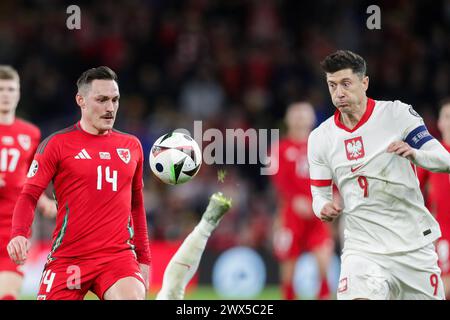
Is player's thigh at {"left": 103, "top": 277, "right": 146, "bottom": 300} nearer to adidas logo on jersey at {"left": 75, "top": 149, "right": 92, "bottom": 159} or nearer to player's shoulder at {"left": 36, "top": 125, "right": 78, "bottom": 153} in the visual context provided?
adidas logo on jersey at {"left": 75, "top": 149, "right": 92, "bottom": 159}

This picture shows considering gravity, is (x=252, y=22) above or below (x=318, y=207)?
above

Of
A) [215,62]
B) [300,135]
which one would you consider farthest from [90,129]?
[215,62]

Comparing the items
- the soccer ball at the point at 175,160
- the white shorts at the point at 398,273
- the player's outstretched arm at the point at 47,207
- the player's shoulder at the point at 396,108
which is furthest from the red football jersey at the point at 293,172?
the white shorts at the point at 398,273

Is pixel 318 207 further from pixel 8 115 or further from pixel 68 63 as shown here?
pixel 68 63

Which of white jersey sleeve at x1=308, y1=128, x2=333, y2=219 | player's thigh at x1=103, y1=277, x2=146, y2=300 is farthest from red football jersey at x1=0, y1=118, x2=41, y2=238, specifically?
white jersey sleeve at x1=308, y1=128, x2=333, y2=219

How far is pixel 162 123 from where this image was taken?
14.9m

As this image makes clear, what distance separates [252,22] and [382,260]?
38.3ft

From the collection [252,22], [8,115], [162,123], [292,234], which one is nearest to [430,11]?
[252,22]

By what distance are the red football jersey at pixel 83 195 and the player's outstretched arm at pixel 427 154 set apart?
1.81 meters

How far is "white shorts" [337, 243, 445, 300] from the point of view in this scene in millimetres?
5969

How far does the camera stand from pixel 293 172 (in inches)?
440

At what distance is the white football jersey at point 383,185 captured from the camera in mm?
6062

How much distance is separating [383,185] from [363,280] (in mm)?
638

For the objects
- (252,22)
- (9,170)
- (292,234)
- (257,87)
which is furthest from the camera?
(252,22)
